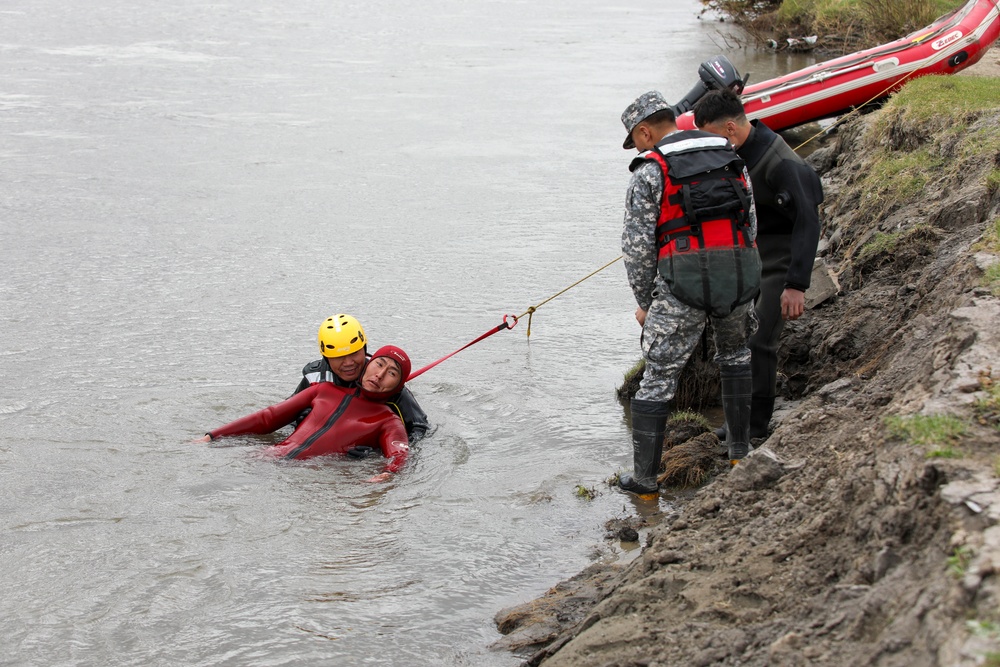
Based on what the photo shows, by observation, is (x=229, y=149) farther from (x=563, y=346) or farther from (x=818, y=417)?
(x=818, y=417)

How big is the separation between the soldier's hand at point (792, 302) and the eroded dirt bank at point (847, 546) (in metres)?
0.57

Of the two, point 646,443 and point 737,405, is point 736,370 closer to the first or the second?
point 737,405

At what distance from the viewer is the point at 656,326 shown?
21.8 ft

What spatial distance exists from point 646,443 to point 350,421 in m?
2.45

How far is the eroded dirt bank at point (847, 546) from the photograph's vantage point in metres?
3.62

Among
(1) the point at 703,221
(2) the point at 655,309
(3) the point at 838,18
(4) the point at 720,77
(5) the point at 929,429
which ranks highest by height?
(3) the point at 838,18

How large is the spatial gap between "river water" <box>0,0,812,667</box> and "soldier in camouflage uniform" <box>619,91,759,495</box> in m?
0.74

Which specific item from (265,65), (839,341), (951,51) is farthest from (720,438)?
(265,65)

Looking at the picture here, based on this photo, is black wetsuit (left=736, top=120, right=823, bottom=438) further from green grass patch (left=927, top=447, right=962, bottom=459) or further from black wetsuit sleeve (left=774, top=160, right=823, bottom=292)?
green grass patch (left=927, top=447, right=962, bottom=459)

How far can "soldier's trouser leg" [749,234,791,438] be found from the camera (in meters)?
7.48

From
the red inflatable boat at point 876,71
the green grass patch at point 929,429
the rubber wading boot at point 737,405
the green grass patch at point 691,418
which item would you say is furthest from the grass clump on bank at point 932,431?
the red inflatable boat at point 876,71

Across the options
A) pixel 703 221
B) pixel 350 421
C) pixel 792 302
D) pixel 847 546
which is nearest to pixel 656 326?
pixel 703 221

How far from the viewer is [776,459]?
5.49 meters

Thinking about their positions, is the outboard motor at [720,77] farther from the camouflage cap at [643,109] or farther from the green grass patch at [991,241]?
the camouflage cap at [643,109]
